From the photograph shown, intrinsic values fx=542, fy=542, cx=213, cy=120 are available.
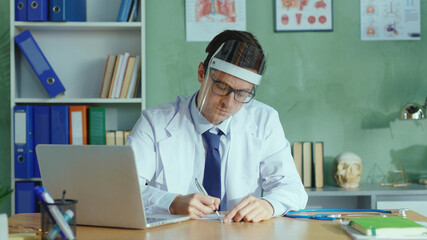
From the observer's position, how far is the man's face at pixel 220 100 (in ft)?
5.54

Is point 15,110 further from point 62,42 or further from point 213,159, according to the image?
point 213,159

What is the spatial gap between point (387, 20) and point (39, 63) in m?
2.09

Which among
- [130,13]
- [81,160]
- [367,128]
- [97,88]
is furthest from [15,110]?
[367,128]

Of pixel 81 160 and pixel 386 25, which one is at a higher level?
pixel 386 25

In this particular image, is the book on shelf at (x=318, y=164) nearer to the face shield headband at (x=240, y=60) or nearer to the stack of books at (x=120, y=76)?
the stack of books at (x=120, y=76)

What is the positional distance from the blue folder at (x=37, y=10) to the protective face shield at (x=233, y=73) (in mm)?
1667

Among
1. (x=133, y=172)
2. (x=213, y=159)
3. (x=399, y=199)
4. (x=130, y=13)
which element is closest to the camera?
(x=133, y=172)

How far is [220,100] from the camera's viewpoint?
176 centimetres

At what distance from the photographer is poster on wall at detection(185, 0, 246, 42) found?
329cm

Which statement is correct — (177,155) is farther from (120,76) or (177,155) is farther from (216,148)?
(120,76)

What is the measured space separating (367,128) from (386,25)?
0.64 metres

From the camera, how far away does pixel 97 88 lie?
331cm

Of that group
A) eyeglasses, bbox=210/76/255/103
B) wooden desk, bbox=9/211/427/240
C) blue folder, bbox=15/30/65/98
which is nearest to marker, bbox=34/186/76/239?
wooden desk, bbox=9/211/427/240

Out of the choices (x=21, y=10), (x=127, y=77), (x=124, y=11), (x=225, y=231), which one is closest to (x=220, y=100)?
(x=225, y=231)
